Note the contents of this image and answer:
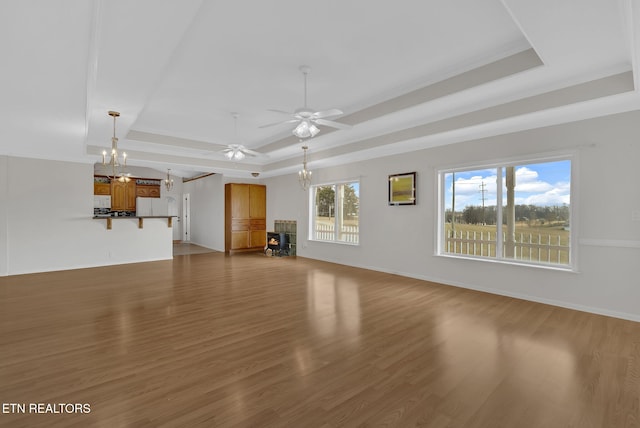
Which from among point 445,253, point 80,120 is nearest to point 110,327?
point 80,120

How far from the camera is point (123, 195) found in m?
Result: 10.7

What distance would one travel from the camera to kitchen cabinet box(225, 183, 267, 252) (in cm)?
945

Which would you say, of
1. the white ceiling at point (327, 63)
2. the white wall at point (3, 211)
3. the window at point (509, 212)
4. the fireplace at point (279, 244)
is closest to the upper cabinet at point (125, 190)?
the white wall at point (3, 211)

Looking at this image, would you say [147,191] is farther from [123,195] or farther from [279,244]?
[279,244]

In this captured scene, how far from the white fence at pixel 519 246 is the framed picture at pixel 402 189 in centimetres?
97

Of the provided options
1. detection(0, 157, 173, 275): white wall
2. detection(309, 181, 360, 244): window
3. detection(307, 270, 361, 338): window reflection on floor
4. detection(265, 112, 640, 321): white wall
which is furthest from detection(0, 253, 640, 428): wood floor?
detection(309, 181, 360, 244): window

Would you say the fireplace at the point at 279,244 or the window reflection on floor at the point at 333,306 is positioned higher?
the fireplace at the point at 279,244

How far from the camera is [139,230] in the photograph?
7633mm

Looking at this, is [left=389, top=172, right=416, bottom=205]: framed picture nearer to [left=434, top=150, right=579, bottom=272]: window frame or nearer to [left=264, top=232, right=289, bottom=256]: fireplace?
[left=434, top=150, right=579, bottom=272]: window frame

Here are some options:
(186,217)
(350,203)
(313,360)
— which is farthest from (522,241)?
(186,217)

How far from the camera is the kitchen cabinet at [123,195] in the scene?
34.5 feet

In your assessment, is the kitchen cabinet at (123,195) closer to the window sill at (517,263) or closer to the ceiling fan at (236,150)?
the ceiling fan at (236,150)

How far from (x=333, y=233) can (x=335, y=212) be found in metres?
0.57

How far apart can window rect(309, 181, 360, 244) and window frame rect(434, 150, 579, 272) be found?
6.65ft
